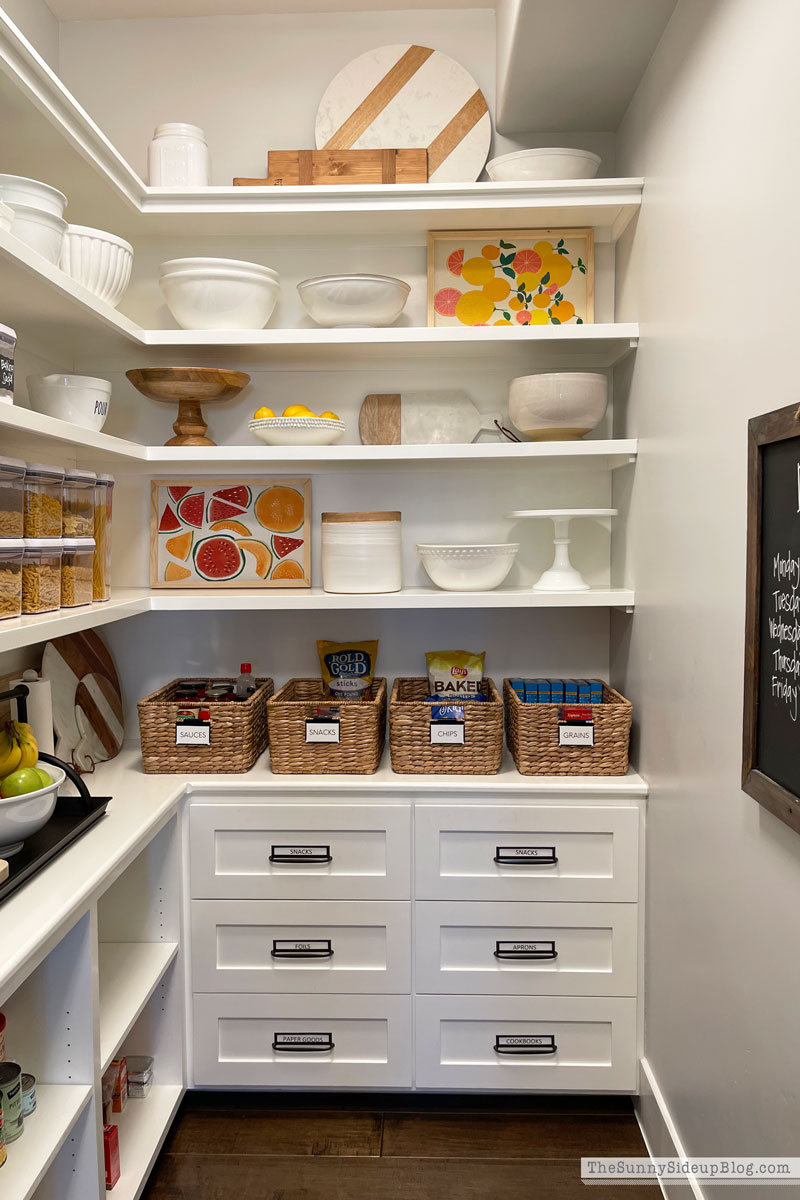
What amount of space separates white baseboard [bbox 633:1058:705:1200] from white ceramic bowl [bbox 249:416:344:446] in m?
1.64

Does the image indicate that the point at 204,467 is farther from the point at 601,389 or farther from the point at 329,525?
the point at 601,389

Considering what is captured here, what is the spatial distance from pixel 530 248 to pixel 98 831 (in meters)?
1.77

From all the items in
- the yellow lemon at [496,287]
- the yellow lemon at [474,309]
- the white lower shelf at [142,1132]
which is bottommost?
the white lower shelf at [142,1132]

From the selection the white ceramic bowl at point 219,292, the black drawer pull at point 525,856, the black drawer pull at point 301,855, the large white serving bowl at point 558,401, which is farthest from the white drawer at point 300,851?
the white ceramic bowl at point 219,292

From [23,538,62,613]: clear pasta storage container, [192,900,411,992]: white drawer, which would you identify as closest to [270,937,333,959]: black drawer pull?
[192,900,411,992]: white drawer

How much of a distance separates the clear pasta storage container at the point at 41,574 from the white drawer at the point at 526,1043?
1.24 metres

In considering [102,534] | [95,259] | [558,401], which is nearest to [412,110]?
[558,401]

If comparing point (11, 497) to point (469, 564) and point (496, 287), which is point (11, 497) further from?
point (496, 287)

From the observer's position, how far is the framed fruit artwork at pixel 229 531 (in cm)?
241

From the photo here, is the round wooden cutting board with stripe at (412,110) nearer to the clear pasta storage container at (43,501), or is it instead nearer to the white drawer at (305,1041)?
the clear pasta storage container at (43,501)

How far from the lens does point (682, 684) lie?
5.65 ft

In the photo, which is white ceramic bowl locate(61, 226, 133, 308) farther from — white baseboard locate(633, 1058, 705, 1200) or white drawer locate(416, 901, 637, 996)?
white baseboard locate(633, 1058, 705, 1200)

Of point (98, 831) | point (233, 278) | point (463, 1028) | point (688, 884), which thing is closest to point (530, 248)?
point (233, 278)

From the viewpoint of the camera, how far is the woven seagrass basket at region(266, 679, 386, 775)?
2.10 meters
